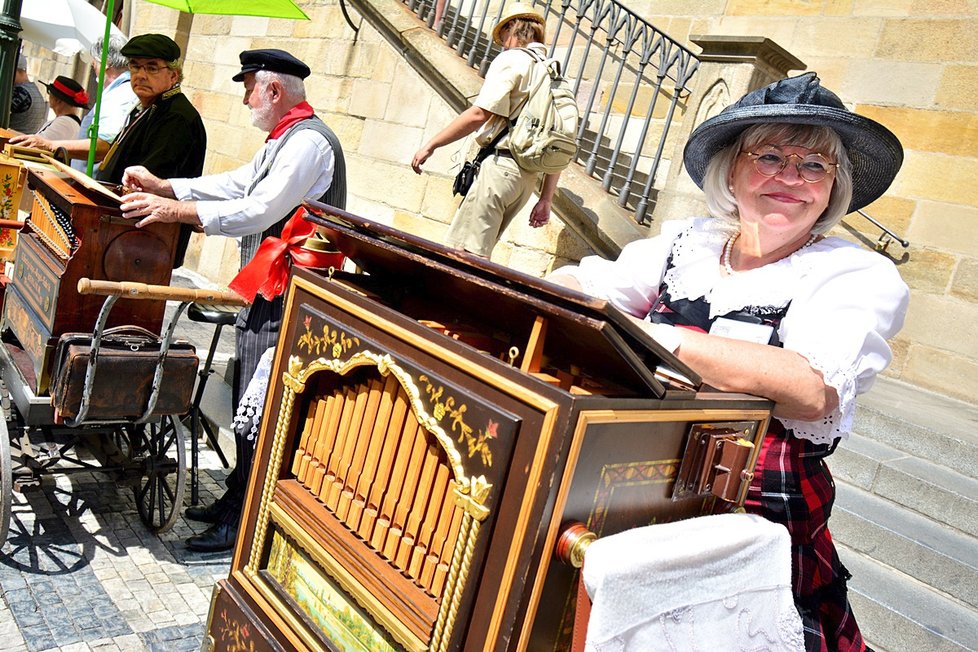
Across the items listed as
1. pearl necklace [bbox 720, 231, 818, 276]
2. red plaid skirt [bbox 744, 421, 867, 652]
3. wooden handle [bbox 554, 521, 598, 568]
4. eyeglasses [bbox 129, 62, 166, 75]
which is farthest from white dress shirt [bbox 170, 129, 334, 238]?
wooden handle [bbox 554, 521, 598, 568]

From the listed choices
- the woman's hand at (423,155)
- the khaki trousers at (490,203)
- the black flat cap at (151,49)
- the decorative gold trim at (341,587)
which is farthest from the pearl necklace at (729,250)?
the woman's hand at (423,155)

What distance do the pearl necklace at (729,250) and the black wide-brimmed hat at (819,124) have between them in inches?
6.5

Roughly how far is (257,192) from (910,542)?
9.58 feet

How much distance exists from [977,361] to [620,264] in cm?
484

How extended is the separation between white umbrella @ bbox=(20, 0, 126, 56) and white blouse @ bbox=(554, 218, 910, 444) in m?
7.74

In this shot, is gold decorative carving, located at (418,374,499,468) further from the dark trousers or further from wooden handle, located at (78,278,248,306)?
the dark trousers

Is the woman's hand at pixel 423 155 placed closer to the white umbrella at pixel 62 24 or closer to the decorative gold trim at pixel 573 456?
the decorative gold trim at pixel 573 456

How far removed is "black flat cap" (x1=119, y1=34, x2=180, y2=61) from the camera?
149 inches

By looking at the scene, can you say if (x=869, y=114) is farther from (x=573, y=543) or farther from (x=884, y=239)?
(x=573, y=543)

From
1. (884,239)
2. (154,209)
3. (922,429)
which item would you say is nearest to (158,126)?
(154,209)

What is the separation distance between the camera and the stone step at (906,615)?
2.71 metres

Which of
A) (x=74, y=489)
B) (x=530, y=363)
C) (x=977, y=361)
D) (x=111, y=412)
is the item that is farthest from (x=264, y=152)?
(x=977, y=361)

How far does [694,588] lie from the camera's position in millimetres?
1186

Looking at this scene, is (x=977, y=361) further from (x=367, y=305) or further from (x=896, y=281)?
(x=367, y=305)
